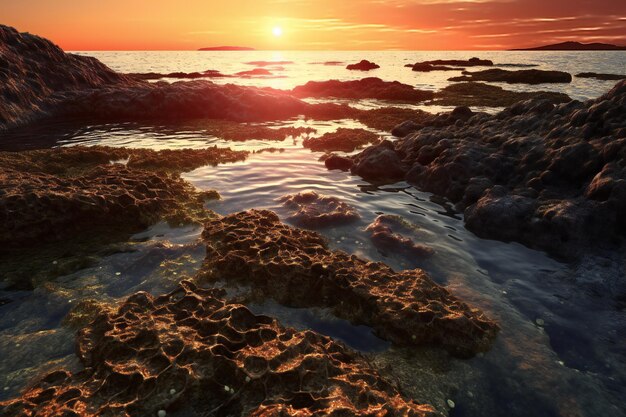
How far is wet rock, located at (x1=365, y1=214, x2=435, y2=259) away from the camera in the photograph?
1030 cm

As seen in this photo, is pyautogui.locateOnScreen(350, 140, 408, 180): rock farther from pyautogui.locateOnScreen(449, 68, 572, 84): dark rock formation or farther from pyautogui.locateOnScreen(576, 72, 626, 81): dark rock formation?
pyautogui.locateOnScreen(576, 72, 626, 81): dark rock formation

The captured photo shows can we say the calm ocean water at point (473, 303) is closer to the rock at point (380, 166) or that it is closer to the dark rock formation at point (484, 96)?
the rock at point (380, 166)

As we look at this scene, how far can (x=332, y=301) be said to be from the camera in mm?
8055

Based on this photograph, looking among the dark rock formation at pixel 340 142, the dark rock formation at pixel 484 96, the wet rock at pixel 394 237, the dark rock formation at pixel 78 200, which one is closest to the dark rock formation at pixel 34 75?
the dark rock formation at pixel 78 200

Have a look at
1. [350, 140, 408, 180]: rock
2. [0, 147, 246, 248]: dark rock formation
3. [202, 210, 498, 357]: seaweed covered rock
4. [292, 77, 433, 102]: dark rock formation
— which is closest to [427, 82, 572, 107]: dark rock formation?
[292, 77, 433, 102]: dark rock formation

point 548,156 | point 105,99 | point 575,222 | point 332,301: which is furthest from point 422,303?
point 105,99

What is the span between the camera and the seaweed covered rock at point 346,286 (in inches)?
273

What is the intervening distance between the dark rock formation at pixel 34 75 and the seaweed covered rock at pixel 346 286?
2839cm

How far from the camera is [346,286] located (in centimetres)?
807

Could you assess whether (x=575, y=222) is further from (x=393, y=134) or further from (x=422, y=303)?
(x=393, y=134)

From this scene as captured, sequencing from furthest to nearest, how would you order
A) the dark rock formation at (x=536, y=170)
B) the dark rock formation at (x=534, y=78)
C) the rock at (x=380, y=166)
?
the dark rock formation at (x=534, y=78) → the rock at (x=380, y=166) → the dark rock formation at (x=536, y=170)

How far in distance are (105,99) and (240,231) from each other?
33463mm

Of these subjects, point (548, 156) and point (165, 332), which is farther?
point (548, 156)

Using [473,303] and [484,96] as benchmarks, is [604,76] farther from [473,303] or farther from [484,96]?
[473,303]
